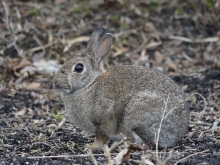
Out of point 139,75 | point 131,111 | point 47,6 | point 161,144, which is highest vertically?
point 47,6

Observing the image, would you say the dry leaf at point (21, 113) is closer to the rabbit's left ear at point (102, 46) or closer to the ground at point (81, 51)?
the ground at point (81, 51)

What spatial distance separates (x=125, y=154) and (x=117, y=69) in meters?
1.58

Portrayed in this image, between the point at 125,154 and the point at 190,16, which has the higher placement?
the point at 190,16

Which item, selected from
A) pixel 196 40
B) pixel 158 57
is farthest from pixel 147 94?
pixel 196 40

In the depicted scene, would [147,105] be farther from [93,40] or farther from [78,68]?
[93,40]

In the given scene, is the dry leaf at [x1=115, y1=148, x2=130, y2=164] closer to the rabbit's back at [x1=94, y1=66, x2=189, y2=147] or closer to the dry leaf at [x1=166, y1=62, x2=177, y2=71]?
the rabbit's back at [x1=94, y1=66, x2=189, y2=147]

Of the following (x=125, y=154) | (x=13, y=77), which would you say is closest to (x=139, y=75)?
(x=125, y=154)

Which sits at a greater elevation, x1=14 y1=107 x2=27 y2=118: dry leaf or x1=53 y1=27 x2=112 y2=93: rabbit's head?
x1=53 y1=27 x2=112 y2=93: rabbit's head

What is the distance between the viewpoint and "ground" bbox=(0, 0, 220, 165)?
698 cm

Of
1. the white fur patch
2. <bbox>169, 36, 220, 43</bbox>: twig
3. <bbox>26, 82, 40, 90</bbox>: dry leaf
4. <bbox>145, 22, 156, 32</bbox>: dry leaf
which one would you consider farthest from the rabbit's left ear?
<bbox>145, 22, 156, 32</bbox>: dry leaf

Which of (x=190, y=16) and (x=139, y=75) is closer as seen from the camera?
(x=139, y=75)

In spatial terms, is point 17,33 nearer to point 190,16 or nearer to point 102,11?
point 102,11

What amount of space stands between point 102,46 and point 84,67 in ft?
1.59

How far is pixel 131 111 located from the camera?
20.5 ft
